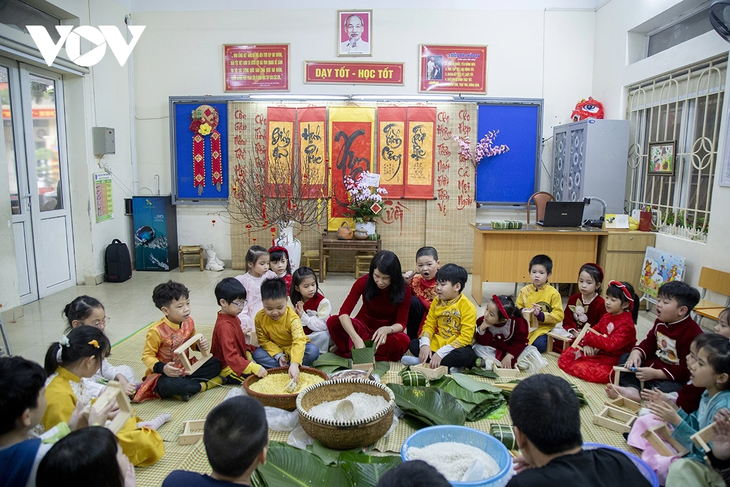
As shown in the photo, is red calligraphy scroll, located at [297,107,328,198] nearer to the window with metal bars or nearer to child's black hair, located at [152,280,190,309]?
the window with metal bars

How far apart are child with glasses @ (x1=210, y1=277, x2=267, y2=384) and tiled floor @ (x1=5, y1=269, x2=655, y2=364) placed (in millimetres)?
1498

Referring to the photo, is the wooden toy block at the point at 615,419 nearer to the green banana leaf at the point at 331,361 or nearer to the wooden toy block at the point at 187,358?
the green banana leaf at the point at 331,361

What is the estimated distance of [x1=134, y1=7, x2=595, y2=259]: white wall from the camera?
6.56 meters

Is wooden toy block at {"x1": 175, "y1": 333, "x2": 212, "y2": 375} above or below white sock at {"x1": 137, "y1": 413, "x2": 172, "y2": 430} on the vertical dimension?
above

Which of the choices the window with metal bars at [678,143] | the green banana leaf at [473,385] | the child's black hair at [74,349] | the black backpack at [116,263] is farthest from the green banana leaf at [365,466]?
the black backpack at [116,263]

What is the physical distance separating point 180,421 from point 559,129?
569 centimetres

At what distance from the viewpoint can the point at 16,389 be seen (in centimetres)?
160

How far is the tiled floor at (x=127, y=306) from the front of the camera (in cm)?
412

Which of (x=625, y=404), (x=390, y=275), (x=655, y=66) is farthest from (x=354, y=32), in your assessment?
(x=625, y=404)

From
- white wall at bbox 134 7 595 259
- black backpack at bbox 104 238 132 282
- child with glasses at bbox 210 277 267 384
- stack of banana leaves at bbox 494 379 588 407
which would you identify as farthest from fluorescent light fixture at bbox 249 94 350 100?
stack of banana leaves at bbox 494 379 588 407

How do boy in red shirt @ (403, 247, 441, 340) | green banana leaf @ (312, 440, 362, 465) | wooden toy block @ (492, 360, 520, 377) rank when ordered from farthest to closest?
1. boy in red shirt @ (403, 247, 441, 340)
2. wooden toy block @ (492, 360, 520, 377)
3. green banana leaf @ (312, 440, 362, 465)

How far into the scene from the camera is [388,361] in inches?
133

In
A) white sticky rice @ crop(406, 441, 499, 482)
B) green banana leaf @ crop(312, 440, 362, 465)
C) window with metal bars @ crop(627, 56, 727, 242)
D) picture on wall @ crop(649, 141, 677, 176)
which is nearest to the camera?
white sticky rice @ crop(406, 441, 499, 482)

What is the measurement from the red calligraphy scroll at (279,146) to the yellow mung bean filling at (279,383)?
414cm
